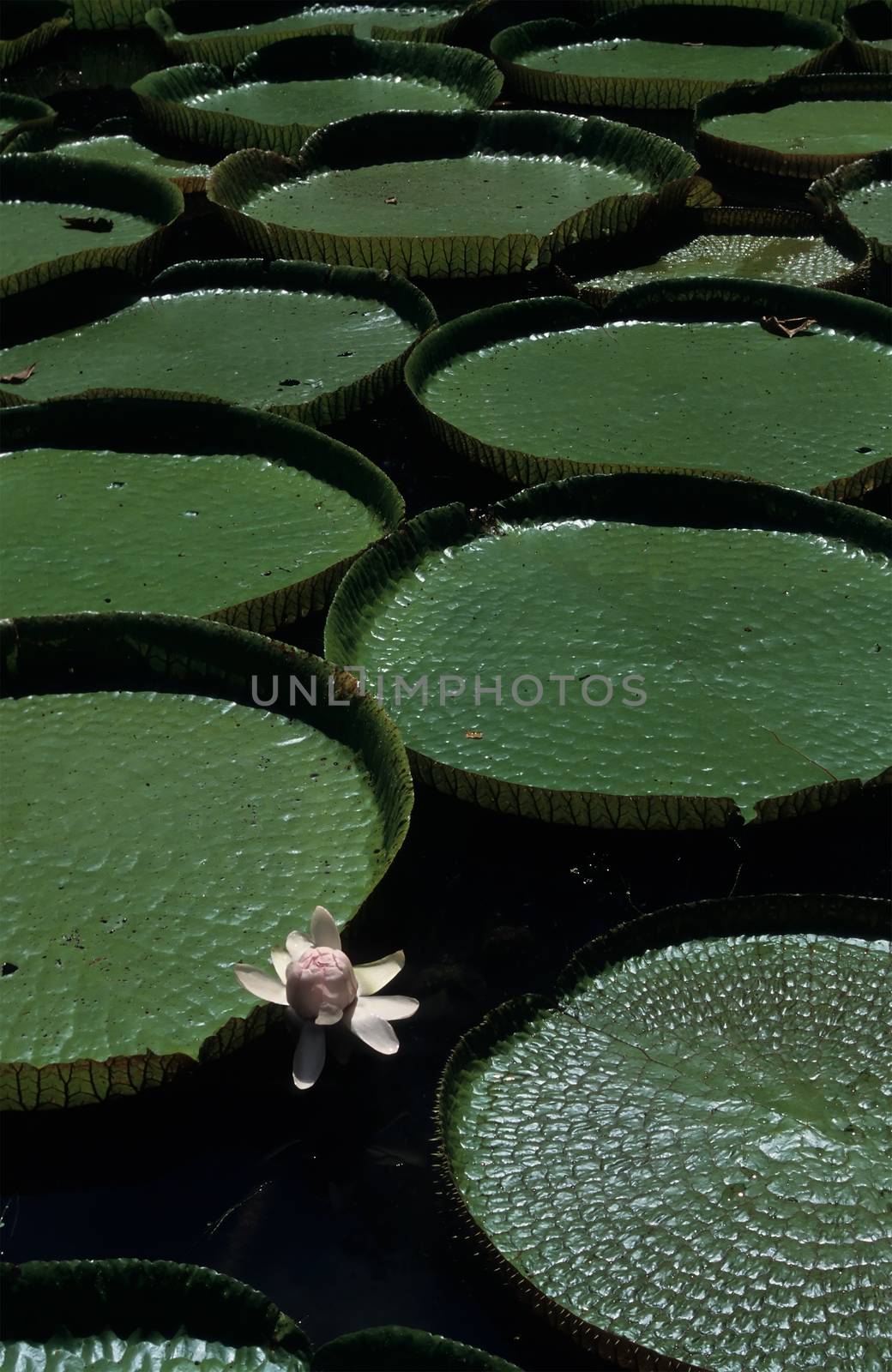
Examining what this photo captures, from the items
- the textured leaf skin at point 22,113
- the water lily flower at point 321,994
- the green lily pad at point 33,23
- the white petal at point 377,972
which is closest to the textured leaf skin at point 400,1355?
the water lily flower at point 321,994

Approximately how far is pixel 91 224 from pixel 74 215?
0.20 metres

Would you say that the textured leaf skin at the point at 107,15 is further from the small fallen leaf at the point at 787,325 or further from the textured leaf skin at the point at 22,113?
the small fallen leaf at the point at 787,325

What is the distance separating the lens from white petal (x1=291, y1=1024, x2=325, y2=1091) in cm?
194

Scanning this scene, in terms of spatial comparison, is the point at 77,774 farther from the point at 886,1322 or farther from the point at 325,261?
the point at 325,261

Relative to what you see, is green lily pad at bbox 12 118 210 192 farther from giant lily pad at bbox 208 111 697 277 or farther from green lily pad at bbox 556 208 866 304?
green lily pad at bbox 556 208 866 304

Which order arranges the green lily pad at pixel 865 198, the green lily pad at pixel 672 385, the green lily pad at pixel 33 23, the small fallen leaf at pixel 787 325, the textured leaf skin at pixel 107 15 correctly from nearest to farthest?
the green lily pad at pixel 672 385 → the small fallen leaf at pixel 787 325 → the green lily pad at pixel 865 198 → the green lily pad at pixel 33 23 → the textured leaf skin at pixel 107 15

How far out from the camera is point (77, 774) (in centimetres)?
248

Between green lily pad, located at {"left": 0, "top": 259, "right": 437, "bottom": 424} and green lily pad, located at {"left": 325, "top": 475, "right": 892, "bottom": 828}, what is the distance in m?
0.74

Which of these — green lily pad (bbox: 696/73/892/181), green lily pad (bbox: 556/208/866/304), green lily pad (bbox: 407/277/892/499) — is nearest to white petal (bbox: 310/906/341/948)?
green lily pad (bbox: 407/277/892/499)

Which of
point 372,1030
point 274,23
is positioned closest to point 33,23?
point 274,23

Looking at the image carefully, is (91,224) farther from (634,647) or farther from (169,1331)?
(169,1331)

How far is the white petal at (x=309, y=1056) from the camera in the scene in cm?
194

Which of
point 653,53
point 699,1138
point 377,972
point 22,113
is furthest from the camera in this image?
point 653,53

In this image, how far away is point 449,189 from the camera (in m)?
4.58
